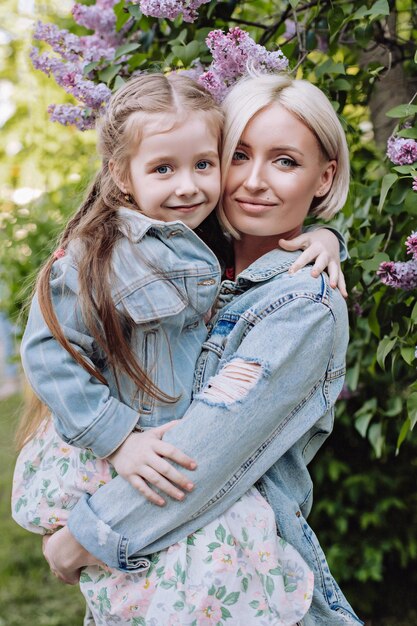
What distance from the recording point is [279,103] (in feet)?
5.86

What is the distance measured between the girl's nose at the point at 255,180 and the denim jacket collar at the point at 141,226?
22 centimetres

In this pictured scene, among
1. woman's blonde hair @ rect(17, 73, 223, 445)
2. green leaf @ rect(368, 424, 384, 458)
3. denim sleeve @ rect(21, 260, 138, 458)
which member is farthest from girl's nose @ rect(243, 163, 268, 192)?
green leaf @ rect(368, 424, 384, 458)

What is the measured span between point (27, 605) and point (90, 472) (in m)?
2.55

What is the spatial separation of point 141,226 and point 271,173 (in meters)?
0.35

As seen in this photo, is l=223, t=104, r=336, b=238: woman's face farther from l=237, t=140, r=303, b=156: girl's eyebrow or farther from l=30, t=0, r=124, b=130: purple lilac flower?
l=30, t=0, r=124, b=130: purple lilac flower

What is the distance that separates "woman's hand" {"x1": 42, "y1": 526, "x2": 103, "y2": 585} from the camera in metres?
1.62

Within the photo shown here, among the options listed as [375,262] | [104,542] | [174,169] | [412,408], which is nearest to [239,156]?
[174,169]

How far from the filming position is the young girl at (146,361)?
1555 mm

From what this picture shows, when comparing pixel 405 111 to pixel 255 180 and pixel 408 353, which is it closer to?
pixel 255 180

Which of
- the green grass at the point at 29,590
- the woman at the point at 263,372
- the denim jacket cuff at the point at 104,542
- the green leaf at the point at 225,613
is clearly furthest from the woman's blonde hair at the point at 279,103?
the green grass at the point at 29,590

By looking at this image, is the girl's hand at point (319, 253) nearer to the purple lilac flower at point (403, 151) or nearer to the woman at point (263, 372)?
the woman at point (263, 372)

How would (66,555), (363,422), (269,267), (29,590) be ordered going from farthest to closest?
(29,590) < (363,422) < (269,267) < (66,555)

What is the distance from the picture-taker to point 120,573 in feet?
5.30

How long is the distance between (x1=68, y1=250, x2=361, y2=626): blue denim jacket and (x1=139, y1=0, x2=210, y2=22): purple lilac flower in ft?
2.32
